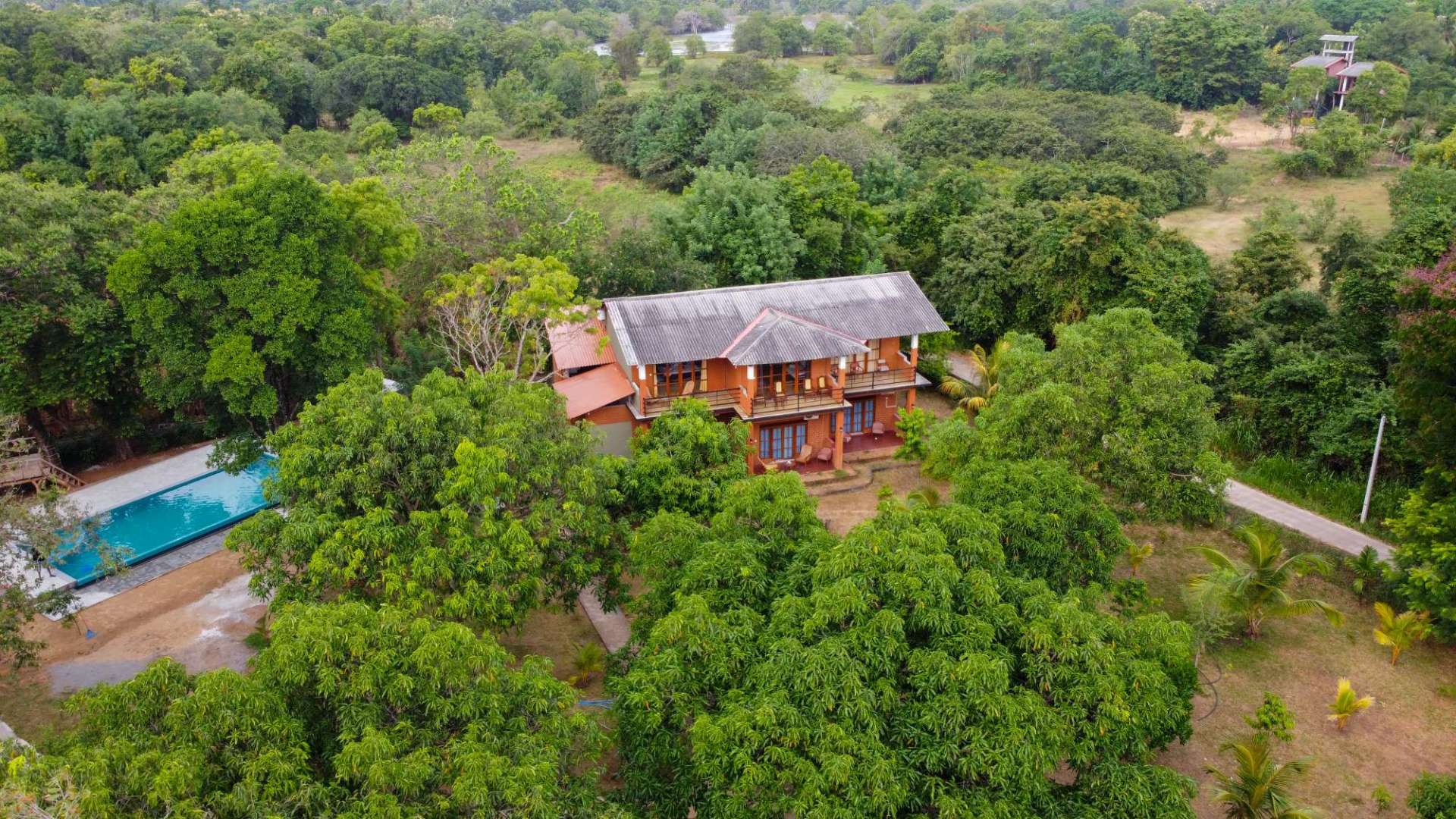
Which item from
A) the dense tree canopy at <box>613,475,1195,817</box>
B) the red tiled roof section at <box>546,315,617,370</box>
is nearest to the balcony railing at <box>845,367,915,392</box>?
the red tiled roof section at <box>546,315,617,370</box>

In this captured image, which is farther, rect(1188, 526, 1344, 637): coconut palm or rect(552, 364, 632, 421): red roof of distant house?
rect(552, 364, 632, 421): red roof of distant house

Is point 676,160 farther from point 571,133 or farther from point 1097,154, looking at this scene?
point 1097,154

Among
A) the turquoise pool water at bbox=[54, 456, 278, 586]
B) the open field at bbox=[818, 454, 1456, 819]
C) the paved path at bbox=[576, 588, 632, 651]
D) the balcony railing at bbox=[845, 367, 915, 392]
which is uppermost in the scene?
the balcony railing at bbox=[845, 367, 915, 392]

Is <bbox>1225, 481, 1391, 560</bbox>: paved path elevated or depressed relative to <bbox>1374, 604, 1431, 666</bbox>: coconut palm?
depressed

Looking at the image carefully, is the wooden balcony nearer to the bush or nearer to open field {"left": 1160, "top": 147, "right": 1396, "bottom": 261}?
the bush

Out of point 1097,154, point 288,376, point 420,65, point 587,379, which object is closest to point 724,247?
point 587,379

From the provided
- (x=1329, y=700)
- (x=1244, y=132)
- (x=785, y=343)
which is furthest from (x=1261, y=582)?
(x=1244, y=132)

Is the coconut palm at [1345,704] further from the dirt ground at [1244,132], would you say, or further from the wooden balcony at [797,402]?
the dirt ground at [1244,132]
